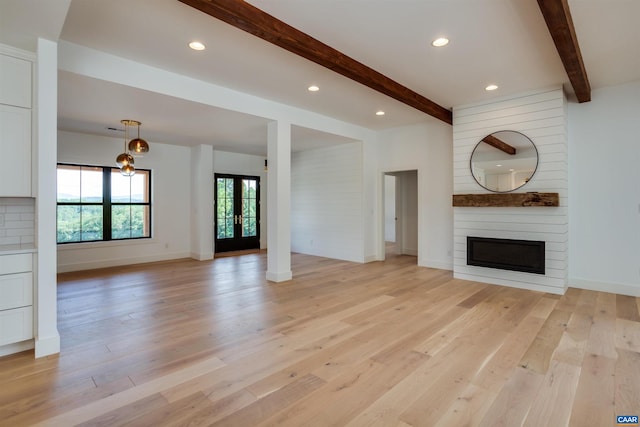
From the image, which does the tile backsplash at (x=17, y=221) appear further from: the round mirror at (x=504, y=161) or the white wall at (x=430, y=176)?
the white wall at (x=430, y=176)

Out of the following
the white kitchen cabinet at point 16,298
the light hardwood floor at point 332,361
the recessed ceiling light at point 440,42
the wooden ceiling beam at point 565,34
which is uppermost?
the recessed ceiling light at point 440,42

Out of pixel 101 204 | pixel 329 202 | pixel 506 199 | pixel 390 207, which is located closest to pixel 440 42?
pixel 506 199

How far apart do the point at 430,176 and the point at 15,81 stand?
240 inches

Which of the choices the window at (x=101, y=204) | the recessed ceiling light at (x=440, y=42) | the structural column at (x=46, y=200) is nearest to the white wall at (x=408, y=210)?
the recessed ceiling light at (x=440, y=42)

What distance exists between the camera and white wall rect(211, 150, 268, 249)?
8.23m

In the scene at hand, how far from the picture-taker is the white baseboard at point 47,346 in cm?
261

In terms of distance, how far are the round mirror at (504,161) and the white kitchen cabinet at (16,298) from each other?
5.77m

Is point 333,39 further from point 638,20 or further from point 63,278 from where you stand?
point 63,278

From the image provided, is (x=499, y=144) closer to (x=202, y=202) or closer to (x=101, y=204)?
(x=202, y=202)

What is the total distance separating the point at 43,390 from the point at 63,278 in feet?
13.8

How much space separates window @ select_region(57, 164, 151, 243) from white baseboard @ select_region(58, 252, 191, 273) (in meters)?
0.47

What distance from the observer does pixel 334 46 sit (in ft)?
10.9

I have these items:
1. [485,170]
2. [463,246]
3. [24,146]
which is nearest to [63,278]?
[24,146]

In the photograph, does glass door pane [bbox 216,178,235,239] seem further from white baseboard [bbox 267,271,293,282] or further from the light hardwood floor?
the light hardwood floor
